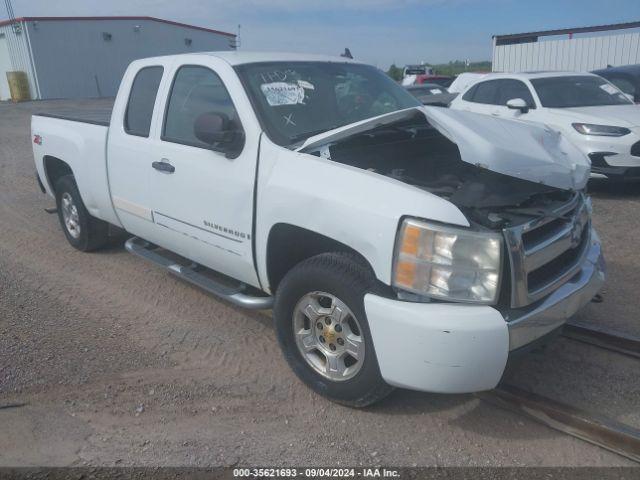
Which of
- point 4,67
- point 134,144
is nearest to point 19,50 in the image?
point 4,67

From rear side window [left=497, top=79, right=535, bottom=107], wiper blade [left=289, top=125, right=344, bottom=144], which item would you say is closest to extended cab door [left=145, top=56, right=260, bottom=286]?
wiper blade [left=289, top=125, right=344, bottom=144]

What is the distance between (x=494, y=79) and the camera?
972 cm

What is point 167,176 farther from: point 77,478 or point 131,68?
point 77,478

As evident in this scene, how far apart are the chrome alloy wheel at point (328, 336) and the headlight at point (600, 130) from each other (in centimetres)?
599

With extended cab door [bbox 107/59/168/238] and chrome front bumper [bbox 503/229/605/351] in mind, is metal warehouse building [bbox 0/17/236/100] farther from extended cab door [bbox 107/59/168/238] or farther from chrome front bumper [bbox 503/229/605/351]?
chrome front bumper [bbox 503/229/605/351]

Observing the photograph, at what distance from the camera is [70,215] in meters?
6.16

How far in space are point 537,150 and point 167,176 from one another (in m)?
2.52

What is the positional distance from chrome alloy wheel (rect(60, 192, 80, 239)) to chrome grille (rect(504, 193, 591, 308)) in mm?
4635

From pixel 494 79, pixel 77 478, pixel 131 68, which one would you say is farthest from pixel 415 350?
pixel 494 79

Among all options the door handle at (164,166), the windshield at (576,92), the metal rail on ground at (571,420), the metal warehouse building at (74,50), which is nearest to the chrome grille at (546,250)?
the metal rail on ground at (571,420)

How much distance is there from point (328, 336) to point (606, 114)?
21.5 feet

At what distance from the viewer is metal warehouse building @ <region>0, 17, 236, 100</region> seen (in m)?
31.0

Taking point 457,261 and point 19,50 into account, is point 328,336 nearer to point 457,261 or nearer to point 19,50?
point 457,261

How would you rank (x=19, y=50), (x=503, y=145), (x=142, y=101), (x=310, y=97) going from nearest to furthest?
(x=503, y=145) → (x=310, y=97) → (x=142, y=101) → (x=19, y=50)
